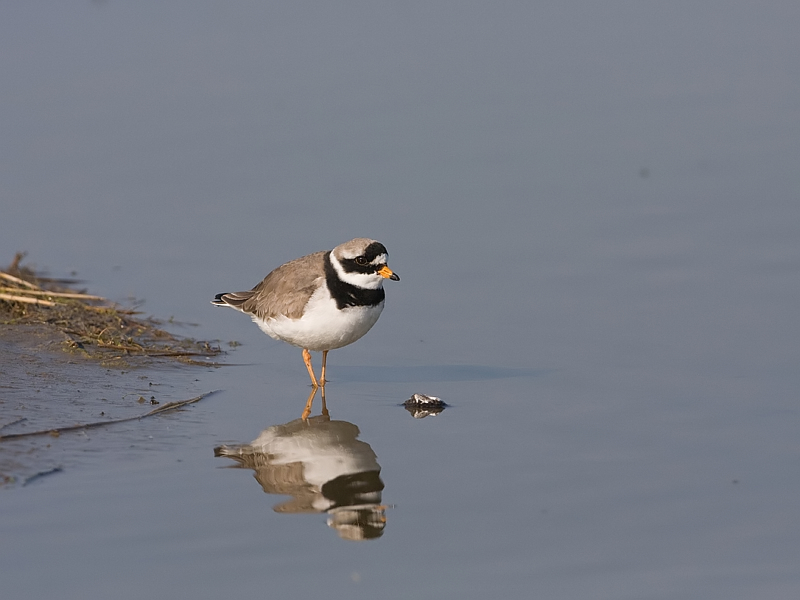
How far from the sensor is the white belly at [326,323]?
8.52 m

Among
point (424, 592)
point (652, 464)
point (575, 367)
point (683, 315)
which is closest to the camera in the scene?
point (424, 592)

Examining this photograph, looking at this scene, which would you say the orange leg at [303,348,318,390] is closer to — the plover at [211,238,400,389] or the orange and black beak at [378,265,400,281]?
the plover at [211,238,400,389]

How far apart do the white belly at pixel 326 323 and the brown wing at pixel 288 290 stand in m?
0.09

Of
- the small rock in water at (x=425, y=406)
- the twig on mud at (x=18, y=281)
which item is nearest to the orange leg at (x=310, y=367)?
the small rock in water at (x=425, y=406)

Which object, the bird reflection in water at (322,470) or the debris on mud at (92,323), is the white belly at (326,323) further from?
the debris on mud at (92,323)

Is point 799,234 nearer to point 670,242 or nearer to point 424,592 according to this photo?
point 670,242

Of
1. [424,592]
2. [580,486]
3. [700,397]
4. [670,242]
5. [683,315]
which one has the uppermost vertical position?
[670,242]

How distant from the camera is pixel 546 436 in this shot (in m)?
7.43

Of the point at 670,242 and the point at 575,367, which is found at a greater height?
the point at 670,242

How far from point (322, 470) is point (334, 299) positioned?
6.11ft

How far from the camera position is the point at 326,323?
8.52m

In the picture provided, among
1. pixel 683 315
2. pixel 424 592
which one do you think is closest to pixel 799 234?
pixel 683 315

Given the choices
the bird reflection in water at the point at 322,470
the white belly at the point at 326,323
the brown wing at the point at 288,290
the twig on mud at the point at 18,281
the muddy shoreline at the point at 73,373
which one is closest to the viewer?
the bird reflection in water at the point at 322,470

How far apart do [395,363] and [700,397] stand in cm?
238
